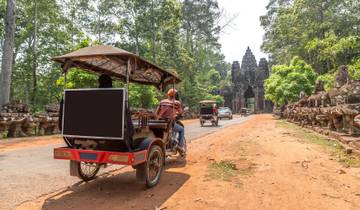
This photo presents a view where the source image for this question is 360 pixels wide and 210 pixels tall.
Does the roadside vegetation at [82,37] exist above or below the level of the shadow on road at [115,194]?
above

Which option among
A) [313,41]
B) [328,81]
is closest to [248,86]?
[313,41]

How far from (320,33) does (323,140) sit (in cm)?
2540

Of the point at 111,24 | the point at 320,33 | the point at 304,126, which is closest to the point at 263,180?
the point at 304,126

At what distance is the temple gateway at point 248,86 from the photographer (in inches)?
2245

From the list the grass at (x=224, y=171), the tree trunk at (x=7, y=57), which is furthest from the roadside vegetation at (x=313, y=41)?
the tree trunk at (x=7, y=57)

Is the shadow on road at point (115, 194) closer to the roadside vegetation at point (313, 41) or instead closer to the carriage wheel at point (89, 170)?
the carriage wheel at point (89, 170)

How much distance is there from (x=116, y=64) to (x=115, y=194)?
2.69 meters

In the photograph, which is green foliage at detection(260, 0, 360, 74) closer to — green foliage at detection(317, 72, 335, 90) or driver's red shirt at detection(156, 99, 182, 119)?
green foliage at detection(317, 72, 335, 90)

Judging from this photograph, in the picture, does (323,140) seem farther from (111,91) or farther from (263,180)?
(111,91)

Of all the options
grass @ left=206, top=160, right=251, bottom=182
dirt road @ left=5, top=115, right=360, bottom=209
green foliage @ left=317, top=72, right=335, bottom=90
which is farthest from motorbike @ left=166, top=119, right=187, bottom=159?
green foliage @ left=317, top=72, right=335, bottom=90

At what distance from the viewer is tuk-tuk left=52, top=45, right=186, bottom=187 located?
4.93m

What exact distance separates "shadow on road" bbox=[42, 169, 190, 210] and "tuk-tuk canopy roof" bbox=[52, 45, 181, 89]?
7.62 feet

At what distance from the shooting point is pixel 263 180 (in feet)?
19.1

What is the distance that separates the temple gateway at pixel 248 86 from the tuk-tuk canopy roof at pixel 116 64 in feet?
168
